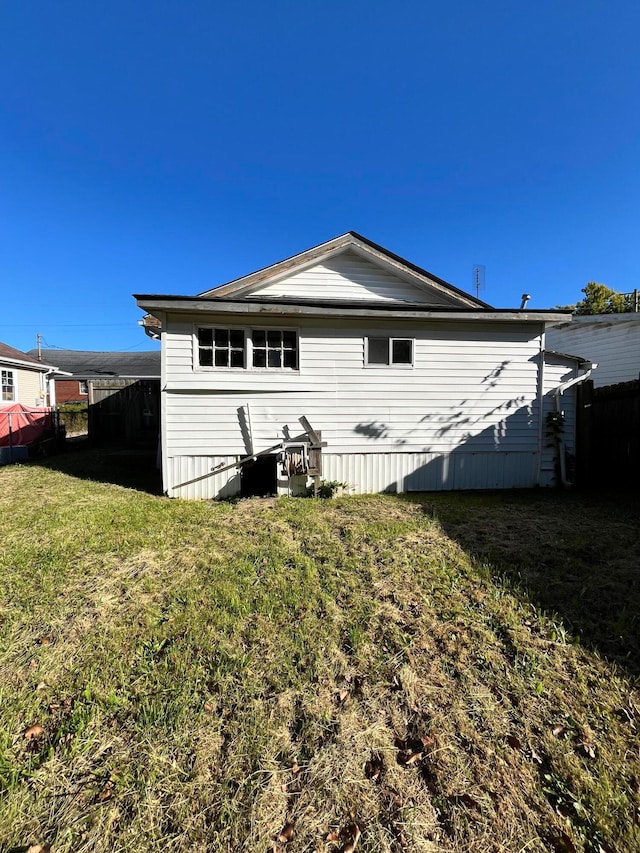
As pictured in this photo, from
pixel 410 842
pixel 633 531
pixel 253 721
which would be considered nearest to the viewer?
pixel 410 842

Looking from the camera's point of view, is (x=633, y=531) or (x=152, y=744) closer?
(x=152, y=744)

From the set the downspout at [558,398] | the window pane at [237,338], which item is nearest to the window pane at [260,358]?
the window pane at [237,338]

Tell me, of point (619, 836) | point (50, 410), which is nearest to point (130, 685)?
point (619, 836)

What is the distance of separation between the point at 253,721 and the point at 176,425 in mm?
5506

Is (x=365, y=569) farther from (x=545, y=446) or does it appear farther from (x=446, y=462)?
(x=545, y=446)

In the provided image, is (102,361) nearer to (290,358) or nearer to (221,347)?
(221,347)

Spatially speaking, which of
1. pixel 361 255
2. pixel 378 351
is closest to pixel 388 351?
pixel 378 351

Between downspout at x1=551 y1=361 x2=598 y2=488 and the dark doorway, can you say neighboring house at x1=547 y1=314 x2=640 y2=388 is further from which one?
the dark doorway

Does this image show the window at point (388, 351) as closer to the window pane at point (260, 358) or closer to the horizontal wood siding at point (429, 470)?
the horizontal wood siding at point (429, 470)

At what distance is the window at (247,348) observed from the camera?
6727 mm

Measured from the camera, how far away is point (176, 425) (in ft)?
22.1

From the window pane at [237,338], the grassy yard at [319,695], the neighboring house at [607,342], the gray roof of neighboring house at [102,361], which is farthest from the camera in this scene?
the gray roof of neighboring house at [102,361]

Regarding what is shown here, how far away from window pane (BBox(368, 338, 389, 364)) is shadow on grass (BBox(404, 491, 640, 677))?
112 inches

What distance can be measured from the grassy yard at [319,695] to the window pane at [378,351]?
387 cm
